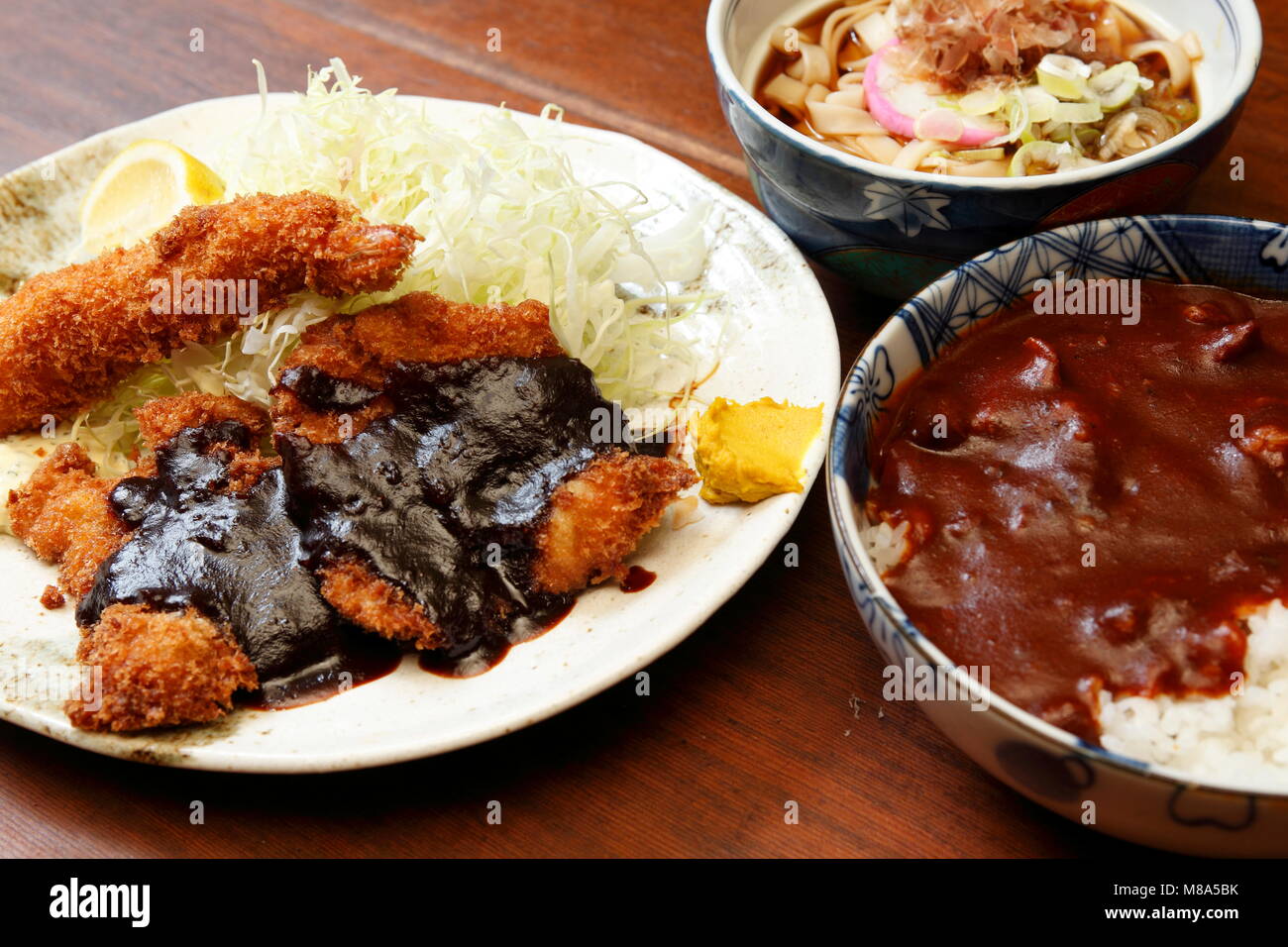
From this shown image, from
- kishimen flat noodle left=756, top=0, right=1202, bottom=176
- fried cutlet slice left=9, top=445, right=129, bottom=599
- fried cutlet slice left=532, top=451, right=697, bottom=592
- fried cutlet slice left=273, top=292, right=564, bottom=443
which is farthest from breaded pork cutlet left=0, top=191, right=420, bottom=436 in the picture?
kishimen flat noodle left=756, top=0, right=1202, bottom=176

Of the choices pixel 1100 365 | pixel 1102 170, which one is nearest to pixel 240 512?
pixel 1100 365

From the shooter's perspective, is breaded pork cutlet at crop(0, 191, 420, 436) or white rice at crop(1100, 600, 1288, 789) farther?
breaded pork cutlet at crop(0, 191, 420, 436)

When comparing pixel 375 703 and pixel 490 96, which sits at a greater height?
pixel 490 96

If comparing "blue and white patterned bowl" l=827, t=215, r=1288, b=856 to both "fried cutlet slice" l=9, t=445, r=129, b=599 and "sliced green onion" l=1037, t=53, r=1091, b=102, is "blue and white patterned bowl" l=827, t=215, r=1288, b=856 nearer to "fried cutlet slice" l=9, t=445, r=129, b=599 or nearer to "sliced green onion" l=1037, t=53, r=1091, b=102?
"sliced green onion" l=1037, t=53, r=1091, b=102

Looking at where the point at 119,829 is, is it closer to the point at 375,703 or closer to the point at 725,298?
the point at 375,703

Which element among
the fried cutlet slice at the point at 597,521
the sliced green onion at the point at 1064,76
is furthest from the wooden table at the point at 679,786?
the sliced green onion at the point at 1064,76

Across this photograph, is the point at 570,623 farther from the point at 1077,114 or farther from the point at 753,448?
the point at 1077,114
